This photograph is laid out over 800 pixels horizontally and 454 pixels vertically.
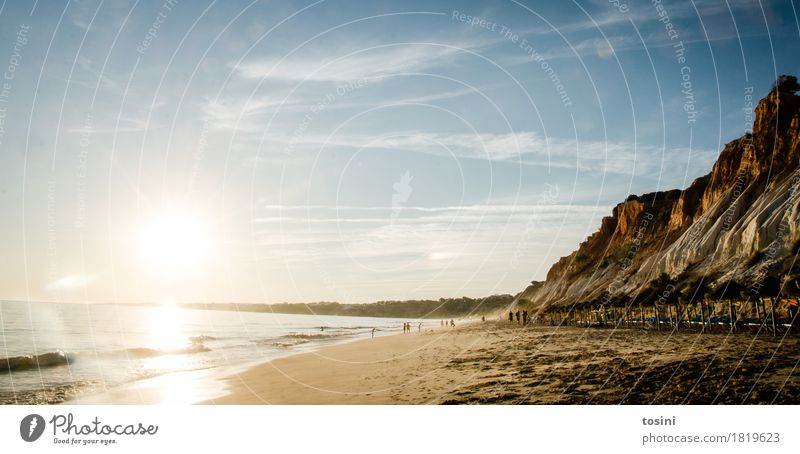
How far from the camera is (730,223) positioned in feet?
141

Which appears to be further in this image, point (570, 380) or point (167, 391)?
point (167, 391)

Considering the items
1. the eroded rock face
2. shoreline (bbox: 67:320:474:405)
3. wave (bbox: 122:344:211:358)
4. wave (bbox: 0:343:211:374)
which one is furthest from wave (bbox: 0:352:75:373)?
the eroded rock face

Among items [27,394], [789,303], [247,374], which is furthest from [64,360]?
[789,303]

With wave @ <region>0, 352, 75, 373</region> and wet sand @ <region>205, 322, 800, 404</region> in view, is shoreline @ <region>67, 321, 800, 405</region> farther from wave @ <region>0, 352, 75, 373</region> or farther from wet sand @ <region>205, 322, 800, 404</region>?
wave @ <region>0, 352, 75, 373</region>

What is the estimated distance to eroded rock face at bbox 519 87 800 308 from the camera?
3200 cm

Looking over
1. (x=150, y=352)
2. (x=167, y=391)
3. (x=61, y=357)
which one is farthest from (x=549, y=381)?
(x=150, y=352)

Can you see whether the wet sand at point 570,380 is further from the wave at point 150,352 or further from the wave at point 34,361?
the wave at point 150,352

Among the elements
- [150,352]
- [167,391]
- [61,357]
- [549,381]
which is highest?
[549,381]

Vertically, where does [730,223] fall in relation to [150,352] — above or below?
above

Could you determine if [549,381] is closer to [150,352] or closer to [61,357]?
[61,357]

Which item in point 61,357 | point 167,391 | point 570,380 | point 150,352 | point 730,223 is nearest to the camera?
point 570,380
